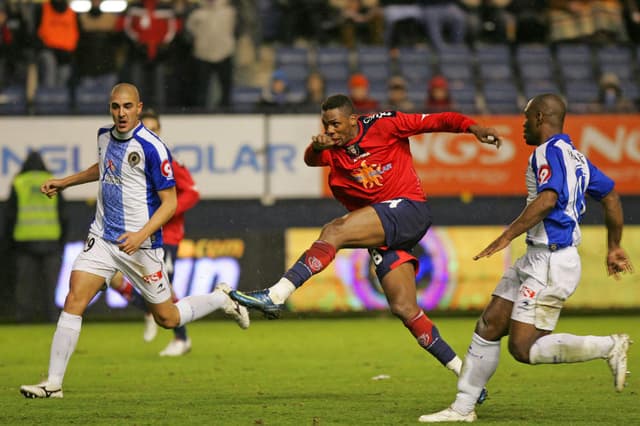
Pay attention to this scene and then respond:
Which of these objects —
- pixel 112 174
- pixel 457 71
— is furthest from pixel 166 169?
pixel 457 71

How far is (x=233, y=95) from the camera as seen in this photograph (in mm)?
19266

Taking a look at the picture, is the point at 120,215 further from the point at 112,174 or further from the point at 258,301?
the point at 258,301

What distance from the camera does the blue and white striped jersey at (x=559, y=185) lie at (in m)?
7.41

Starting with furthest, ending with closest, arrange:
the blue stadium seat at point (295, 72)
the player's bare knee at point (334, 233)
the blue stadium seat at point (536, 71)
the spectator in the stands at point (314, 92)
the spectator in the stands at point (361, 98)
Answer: the blue stadium seat at point (536, 71), the blue stadium seat at point (295, 72), the spectator in the stands at point (314, 92), the spectator in the stands at point (361, 98), the player's bare knee at point (334, 233)

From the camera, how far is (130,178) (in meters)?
8.98

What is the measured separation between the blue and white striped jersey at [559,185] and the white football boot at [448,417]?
111cm

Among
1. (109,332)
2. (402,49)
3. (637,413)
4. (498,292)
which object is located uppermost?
(402,49)

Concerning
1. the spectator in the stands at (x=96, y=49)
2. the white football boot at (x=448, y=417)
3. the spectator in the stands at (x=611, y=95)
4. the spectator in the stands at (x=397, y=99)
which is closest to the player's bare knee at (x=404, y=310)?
the white football boot at (x=448, y=417)

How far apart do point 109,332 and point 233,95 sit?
5225 mm

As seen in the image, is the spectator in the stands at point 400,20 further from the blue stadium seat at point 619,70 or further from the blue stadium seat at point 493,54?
the blue stadium seat at point 619,70

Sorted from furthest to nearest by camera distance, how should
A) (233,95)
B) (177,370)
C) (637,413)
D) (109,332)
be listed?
Answer: (233,95), (109,332), (177,370), (637,413)

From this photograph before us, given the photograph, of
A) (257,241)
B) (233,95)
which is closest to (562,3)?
(233,95)

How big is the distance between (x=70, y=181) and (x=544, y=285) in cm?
362

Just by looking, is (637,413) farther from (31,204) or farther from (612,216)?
(31,204)
